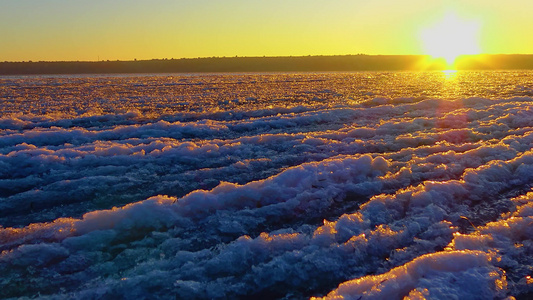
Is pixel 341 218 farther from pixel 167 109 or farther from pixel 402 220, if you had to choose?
pixel 167 109

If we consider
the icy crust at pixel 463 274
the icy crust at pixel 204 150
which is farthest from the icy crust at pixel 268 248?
the icy crust at pixel 204 150

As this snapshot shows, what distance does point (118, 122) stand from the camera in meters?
12.0

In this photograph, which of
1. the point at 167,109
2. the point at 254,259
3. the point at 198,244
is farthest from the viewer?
the point at 167,109

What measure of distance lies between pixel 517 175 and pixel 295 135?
4368 mm

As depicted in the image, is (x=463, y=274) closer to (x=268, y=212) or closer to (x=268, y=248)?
(x=268, y=248)

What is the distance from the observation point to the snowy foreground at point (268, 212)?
13.0 feet

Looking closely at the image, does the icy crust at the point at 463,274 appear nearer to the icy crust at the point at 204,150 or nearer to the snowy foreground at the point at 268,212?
the snowy foreground at the point at 268,212

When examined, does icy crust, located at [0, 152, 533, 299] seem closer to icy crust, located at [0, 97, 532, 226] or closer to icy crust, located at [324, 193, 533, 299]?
icy crust, located at [324, 193, 533, 299]

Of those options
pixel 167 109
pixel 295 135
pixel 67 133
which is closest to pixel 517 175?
pixel 295 135

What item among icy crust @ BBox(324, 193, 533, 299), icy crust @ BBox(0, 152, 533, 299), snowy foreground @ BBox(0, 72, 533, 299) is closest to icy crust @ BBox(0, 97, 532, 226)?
snowy foreground @ BBox(0, 72, 533, 299)

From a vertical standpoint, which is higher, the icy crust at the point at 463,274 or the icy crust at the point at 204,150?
the icy crust at the point at 204,150

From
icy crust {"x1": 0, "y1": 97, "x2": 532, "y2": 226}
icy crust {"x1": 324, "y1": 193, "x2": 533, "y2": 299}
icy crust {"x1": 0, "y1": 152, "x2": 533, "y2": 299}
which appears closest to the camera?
icy crust {"x1": 324, "y1": 193, "x2": 533, "y2": 299}

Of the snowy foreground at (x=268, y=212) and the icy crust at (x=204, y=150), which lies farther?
the icy crust at (x=204, y=150)

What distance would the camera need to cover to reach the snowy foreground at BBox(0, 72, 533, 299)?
156 inches
